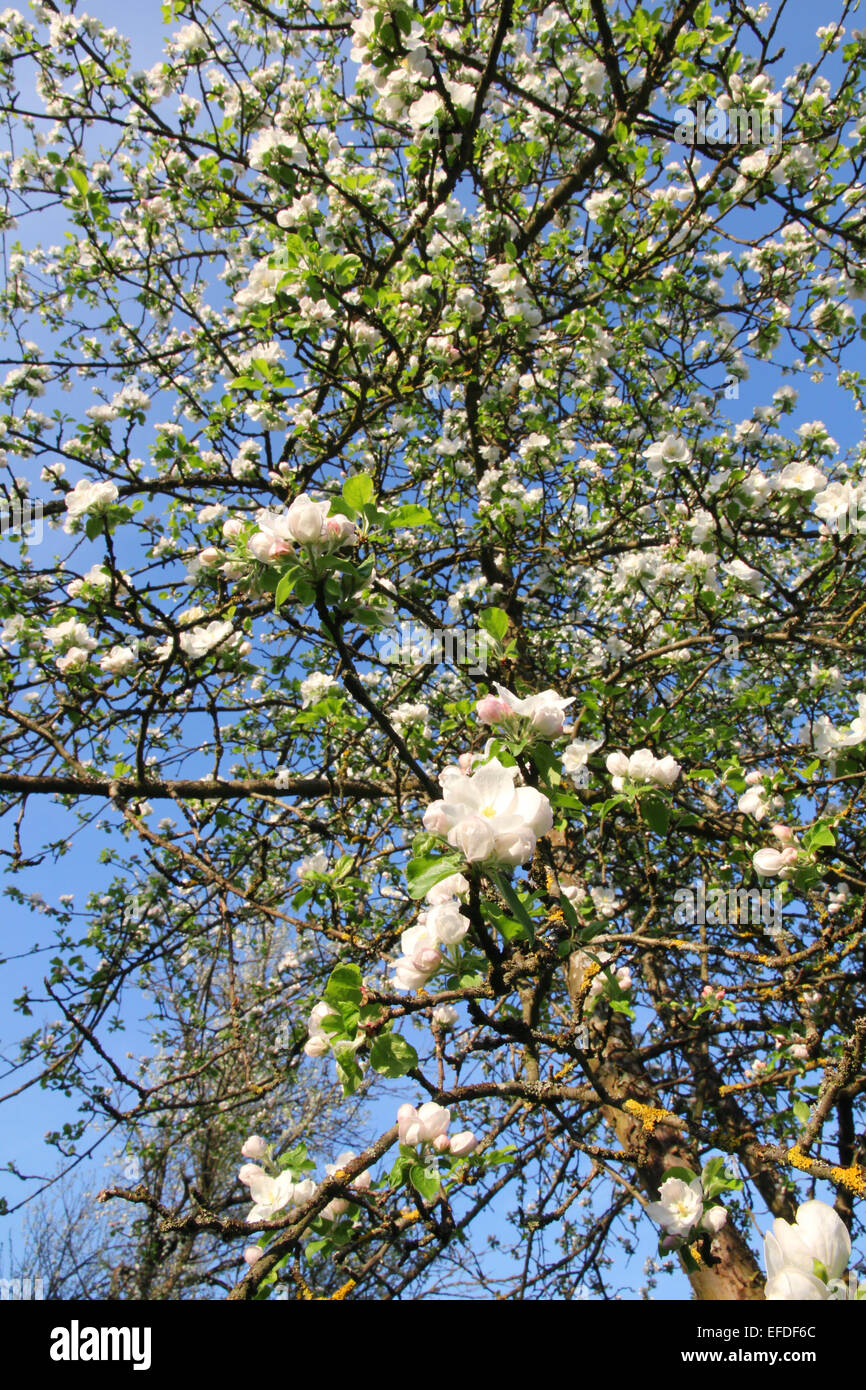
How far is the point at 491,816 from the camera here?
35.7 inches

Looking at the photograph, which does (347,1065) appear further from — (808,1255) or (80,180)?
(80,180)

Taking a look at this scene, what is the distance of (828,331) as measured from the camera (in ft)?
10.9

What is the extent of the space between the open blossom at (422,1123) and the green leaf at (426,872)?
545mm

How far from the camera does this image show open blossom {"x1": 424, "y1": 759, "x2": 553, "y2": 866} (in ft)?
2.81

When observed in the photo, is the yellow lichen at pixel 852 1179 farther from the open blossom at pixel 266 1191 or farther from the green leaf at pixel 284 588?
the green leaf at pixel 284 588

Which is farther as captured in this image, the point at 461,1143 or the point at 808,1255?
the point at 461,1143

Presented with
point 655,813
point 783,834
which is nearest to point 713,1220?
point 655,813

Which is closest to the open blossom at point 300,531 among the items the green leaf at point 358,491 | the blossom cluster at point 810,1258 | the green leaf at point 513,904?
the green leaf at point 358,491

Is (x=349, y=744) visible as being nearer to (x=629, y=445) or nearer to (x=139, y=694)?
(x=139, y=694)

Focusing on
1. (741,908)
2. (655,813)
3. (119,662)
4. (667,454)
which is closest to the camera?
(655,813)

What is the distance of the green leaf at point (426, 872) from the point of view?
89 centimetres
